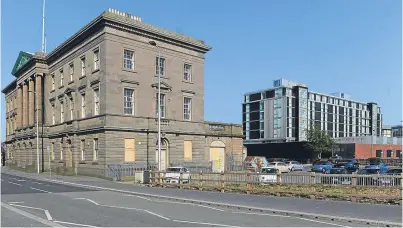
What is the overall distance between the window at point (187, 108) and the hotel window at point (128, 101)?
306 inches

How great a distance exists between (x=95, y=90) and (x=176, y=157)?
11425mm

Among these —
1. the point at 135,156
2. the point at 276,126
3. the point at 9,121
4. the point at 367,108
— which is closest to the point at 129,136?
the point at 135,156

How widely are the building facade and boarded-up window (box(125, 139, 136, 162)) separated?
81572 mm

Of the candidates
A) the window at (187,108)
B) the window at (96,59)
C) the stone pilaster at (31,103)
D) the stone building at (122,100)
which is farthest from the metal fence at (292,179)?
the stone pilaster at (31,103)

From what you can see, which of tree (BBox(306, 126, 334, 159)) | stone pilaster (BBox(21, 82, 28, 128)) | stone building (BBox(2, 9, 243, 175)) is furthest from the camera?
tree (BBox(306, 126, 334, 159))

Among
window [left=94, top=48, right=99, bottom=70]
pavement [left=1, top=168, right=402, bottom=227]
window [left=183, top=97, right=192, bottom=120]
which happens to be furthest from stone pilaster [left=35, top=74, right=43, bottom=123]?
pavement [left=1, top=168, right=402, bottom=227]

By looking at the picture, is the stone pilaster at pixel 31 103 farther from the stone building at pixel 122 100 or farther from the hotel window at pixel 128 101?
the hotel window at pixel 128 101

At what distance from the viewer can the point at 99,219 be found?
44.7 ft

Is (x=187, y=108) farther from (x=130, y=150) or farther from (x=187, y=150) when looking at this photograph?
(x=130, y=150)

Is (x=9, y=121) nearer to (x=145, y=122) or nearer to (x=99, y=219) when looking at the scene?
(x=145, y=122)

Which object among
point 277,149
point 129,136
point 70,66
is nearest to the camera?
point 129,136

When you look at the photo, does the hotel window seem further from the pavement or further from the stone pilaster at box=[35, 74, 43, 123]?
the pavement

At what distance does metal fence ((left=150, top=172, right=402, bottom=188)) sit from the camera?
17.7 meters

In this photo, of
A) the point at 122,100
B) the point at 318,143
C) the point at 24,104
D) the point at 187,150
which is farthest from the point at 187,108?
the point at 318,143
